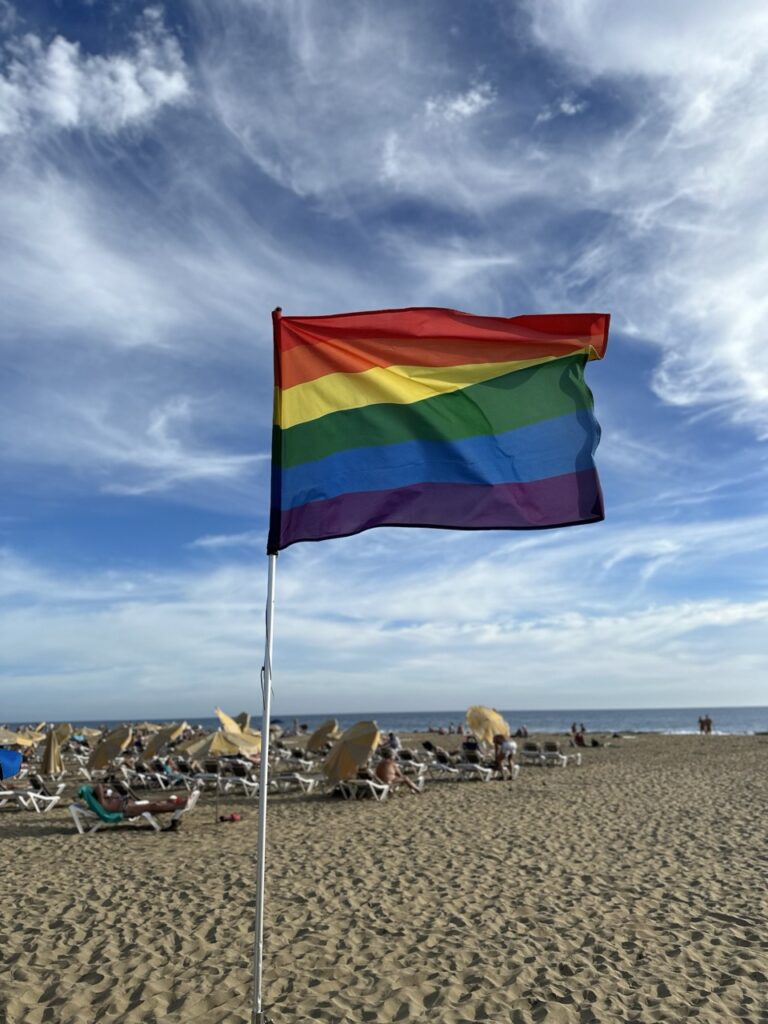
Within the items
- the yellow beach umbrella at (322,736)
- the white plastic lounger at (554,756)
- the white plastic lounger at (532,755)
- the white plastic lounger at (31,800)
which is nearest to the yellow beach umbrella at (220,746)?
the white plastic lounger at (31,800)

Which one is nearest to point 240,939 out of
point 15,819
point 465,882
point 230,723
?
point 465,882

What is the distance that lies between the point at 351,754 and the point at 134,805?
15.7 ft

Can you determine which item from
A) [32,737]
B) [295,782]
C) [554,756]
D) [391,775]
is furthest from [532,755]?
[32,737]

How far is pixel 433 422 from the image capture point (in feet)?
17.4

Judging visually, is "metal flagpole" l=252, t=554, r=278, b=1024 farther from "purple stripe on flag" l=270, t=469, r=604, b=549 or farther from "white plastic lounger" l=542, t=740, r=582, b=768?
"white plastic lounger" l=542, t=740, r=582, b=768

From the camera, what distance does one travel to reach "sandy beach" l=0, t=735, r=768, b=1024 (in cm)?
527

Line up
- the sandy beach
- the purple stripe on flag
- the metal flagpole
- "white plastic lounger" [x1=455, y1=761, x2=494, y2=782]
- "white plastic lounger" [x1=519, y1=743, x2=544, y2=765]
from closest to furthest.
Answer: the metal flagpole
the purple stripe on flag
the sandy beach
"white plastic lounger" [x1=455, y1=761, x2=494, y2=782]
"white plastic lounger" [x1=519, y1=743, x2=544, y2=765]

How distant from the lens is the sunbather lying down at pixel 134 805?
12.4m

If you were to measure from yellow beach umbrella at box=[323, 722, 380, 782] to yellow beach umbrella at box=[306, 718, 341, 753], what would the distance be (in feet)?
25.4

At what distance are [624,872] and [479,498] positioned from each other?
600 cm

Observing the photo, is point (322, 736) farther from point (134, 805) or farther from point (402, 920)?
point (402, 920)

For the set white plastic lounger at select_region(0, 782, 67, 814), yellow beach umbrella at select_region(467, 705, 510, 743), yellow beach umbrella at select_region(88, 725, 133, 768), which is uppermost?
yellow beach umbrella at select_region(467, 705, 510, 743)

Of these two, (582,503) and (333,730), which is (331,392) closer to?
(582,503)

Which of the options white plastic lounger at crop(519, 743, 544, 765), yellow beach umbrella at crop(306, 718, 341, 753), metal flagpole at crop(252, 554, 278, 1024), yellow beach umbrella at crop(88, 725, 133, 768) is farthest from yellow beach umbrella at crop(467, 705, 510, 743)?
metal flagpole at crop(252, 554, 278, 1024)
